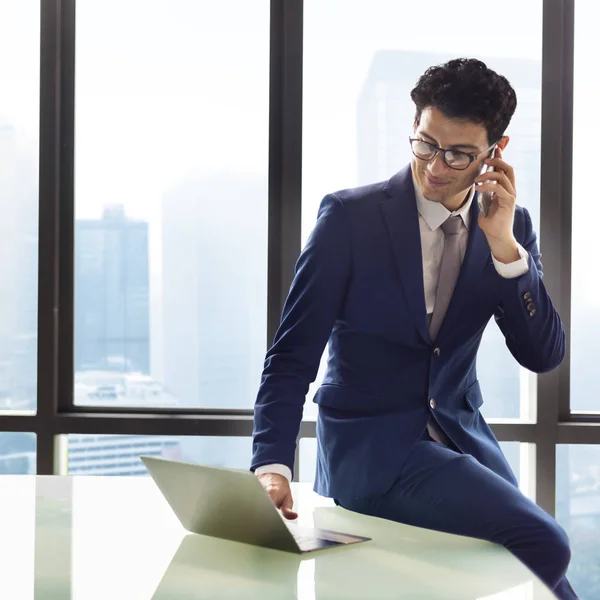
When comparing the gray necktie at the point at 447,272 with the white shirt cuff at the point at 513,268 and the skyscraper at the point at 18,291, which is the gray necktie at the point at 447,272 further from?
the skyscraper at the point at 18,291

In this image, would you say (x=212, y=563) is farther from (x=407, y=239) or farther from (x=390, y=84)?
(x=390, y=84)

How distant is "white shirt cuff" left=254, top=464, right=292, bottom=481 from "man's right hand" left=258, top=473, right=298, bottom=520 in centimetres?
2

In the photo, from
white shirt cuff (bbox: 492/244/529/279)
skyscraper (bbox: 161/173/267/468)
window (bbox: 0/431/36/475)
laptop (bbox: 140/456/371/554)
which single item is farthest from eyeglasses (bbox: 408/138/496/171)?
window (bbox: 0/431/36/475)

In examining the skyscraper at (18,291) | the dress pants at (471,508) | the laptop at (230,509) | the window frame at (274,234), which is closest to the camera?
the laptop at (230,509)

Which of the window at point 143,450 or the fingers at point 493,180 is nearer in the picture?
the fingers at point 493,180

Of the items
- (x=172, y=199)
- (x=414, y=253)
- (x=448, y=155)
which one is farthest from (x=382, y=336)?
(x=172, y=199)

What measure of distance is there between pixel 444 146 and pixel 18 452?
77.2 inches

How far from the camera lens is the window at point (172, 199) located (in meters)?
2.89

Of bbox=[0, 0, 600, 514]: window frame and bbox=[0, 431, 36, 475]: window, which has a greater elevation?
bbox=[0, 0, 600, 514]: window frame

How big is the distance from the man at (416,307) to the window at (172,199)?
0.98 meters

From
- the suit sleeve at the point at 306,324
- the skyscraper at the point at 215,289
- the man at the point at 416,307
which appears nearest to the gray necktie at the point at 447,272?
the man at the point at 416,307

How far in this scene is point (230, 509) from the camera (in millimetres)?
1120

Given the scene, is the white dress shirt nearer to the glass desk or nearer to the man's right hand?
the man's right hand

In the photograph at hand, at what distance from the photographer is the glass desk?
93 centimetres
